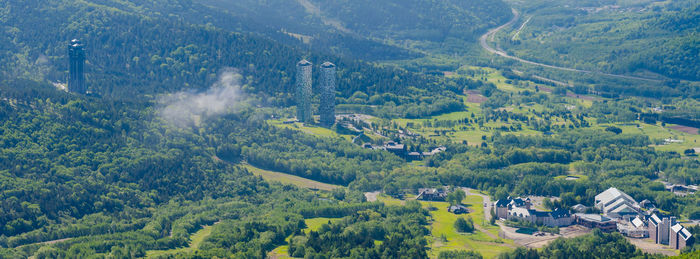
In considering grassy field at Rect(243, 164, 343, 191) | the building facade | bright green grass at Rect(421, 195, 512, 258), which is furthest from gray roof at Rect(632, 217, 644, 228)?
grassy field at Rect(243, 164, 343, 191)

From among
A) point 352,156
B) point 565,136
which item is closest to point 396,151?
point 352,156

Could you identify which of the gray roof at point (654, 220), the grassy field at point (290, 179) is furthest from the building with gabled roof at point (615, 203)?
the grassy field at point (290, 179)

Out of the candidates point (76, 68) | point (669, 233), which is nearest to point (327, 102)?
point (76, 68)

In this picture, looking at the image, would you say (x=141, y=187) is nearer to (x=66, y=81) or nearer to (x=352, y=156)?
(x=352, y=156)

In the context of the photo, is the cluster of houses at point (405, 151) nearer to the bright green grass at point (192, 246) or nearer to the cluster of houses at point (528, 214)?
the cluster of houses at point (528, 214)

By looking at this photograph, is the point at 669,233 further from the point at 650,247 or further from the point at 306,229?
the point at 306,229

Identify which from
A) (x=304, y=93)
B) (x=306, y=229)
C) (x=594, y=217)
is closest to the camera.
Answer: (x=306, y=229)
